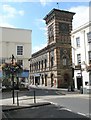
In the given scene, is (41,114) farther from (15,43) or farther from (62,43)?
(62,43)

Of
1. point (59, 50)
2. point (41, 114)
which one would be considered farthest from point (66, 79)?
point (41, 114)

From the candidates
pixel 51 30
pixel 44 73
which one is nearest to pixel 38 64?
pixel 44 73

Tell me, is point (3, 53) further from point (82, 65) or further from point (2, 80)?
point (82, 65)

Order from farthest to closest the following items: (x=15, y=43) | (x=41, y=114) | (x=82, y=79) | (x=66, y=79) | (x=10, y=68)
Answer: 1. (x=66, y=79)
2. (x=82, y=79)
3. (x=15, y=43)
4. (x=10, y=68)
5. (x=41, y=114)

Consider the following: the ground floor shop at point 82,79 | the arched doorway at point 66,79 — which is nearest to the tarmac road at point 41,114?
the ground floor shop at point 82,79

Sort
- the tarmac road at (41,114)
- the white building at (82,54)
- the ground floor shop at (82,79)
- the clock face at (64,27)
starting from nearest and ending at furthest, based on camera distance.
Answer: the tarmac road at (41,114)
the ground floor shop at (82,79)
the white building at (82,54)
the clock face at (64,27)

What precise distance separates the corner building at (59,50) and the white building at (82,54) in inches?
385

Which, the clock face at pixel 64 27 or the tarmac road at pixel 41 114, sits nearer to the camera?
the tarmac road at pixel 41 114

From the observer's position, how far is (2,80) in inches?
1363

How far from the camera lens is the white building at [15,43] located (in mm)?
28812

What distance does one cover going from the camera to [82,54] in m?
36.2

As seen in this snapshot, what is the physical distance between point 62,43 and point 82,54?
14119 mm

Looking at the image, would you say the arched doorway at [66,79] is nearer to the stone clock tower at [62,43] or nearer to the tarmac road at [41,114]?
the stone clock tower at [62,43]

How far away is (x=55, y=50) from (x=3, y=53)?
21.5m
